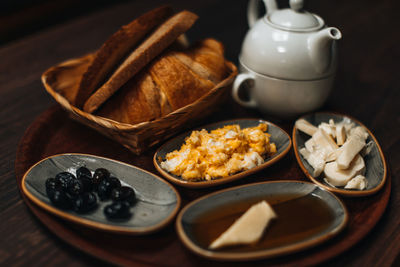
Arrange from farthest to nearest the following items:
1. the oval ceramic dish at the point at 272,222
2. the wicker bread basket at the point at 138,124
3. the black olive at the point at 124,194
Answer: the wicker bread basket at the point at 138,124 < the black olive at the point at 124,194 < the oval ceramic dish at the point at 272,222

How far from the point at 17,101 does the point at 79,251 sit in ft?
2.69

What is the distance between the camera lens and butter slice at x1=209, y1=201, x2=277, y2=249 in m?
0.79

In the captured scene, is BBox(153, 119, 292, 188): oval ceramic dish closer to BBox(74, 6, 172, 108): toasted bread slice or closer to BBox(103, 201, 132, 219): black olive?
BBox(103, 201, 132, 219): black olive

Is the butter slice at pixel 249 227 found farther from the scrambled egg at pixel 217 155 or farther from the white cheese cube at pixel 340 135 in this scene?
the white cheese cube at pixel 340 135

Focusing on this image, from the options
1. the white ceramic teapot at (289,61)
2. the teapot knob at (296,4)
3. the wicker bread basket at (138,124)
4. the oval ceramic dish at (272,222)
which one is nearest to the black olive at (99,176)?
the wicker bread basket at (138,124)

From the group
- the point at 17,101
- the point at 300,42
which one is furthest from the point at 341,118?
the point at 17,101

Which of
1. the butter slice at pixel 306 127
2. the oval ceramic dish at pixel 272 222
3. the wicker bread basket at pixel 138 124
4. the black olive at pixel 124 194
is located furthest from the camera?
the butter slice at pixel 306 127

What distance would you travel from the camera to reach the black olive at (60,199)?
0.88 m

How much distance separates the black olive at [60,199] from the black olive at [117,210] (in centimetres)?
10

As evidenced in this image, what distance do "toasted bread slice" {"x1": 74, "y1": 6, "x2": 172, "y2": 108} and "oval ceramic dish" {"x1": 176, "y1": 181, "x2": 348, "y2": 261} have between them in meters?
0.54

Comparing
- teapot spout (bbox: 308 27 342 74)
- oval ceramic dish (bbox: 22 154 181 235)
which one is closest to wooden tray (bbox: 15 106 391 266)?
oval ceramic dish (bbox: 22 154 181 235)

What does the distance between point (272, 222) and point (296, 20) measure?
2.20 ft

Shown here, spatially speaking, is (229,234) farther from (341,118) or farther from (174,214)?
(341,118)

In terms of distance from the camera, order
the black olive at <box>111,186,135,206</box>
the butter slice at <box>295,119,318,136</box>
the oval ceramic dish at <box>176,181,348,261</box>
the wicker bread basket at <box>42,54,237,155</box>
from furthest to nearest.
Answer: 1. the butter slice at <box>295,119,318,136</box>
2. the wicker bread basket at <box>42,54,237,155</box>
3. the black olive at <box>111,186,135,206</box>
4. the oval ceramic dish at <box>176,181,348,261</box>
